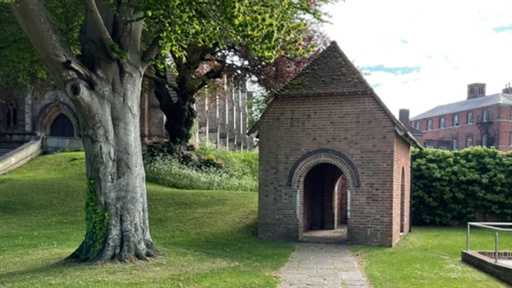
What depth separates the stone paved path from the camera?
904 centimetres

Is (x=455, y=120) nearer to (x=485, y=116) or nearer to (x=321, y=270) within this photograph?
(x=485, y=116)

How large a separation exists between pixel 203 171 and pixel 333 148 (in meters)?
13.5

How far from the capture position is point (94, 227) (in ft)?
33.9

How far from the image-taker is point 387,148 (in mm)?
14266

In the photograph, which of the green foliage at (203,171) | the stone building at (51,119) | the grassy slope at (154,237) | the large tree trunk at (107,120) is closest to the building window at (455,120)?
the stone building at (51,119)

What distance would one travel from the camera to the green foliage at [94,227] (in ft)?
33.8

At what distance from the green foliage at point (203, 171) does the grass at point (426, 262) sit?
11.3 m

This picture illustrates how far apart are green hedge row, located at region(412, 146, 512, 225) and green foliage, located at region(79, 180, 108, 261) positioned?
1444cm

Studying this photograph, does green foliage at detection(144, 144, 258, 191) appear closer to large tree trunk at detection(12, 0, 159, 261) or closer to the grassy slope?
the grassy slope

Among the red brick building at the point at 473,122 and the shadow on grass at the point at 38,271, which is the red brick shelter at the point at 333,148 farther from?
the red brick building at the point at 473,122

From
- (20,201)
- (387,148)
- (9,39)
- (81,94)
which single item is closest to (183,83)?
(20,201)

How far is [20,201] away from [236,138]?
33.6 metres

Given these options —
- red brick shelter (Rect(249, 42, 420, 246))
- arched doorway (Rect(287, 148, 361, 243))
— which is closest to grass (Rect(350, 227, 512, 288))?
red brick shelter (Rect(249, 42, 420, 246))

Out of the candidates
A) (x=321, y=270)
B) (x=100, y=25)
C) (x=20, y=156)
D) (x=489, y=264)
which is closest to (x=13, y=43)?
(x=100, y=25)
